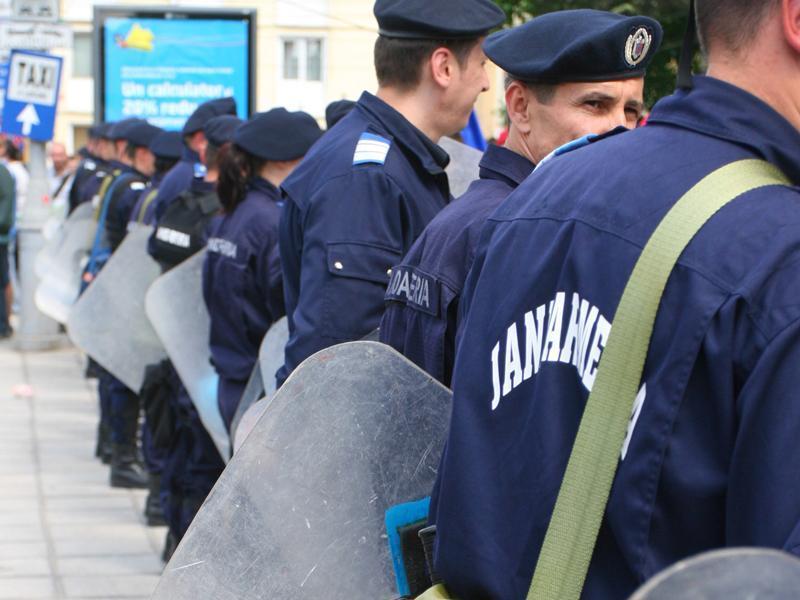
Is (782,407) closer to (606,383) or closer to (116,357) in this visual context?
(606,383)

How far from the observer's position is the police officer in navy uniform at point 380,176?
130 inches

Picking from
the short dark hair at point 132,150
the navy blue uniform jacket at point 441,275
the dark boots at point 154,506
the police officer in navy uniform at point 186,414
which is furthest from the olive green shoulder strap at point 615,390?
the short dark hair at point 132,150

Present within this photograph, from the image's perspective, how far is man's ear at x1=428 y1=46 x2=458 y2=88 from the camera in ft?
11.9

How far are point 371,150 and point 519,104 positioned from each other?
0.62m

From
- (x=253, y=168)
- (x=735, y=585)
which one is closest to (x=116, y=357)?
(x=253, y=168)

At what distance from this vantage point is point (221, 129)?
682 centimetres

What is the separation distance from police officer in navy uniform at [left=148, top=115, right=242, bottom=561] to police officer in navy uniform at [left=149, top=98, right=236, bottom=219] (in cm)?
79

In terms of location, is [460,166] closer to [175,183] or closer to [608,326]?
[608,326]

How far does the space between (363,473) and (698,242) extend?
0.72 meters

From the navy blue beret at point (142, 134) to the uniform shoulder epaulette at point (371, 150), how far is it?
739cm

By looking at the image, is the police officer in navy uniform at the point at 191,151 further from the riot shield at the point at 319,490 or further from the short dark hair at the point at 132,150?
the riot shield at the point at 319,490

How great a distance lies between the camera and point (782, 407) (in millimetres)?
1397

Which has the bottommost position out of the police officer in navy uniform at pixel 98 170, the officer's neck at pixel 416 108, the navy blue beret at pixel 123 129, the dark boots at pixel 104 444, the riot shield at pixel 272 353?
the dark boots at pixel 104 444

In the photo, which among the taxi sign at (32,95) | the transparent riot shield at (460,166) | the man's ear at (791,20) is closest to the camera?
the man's ear at (791,20)
